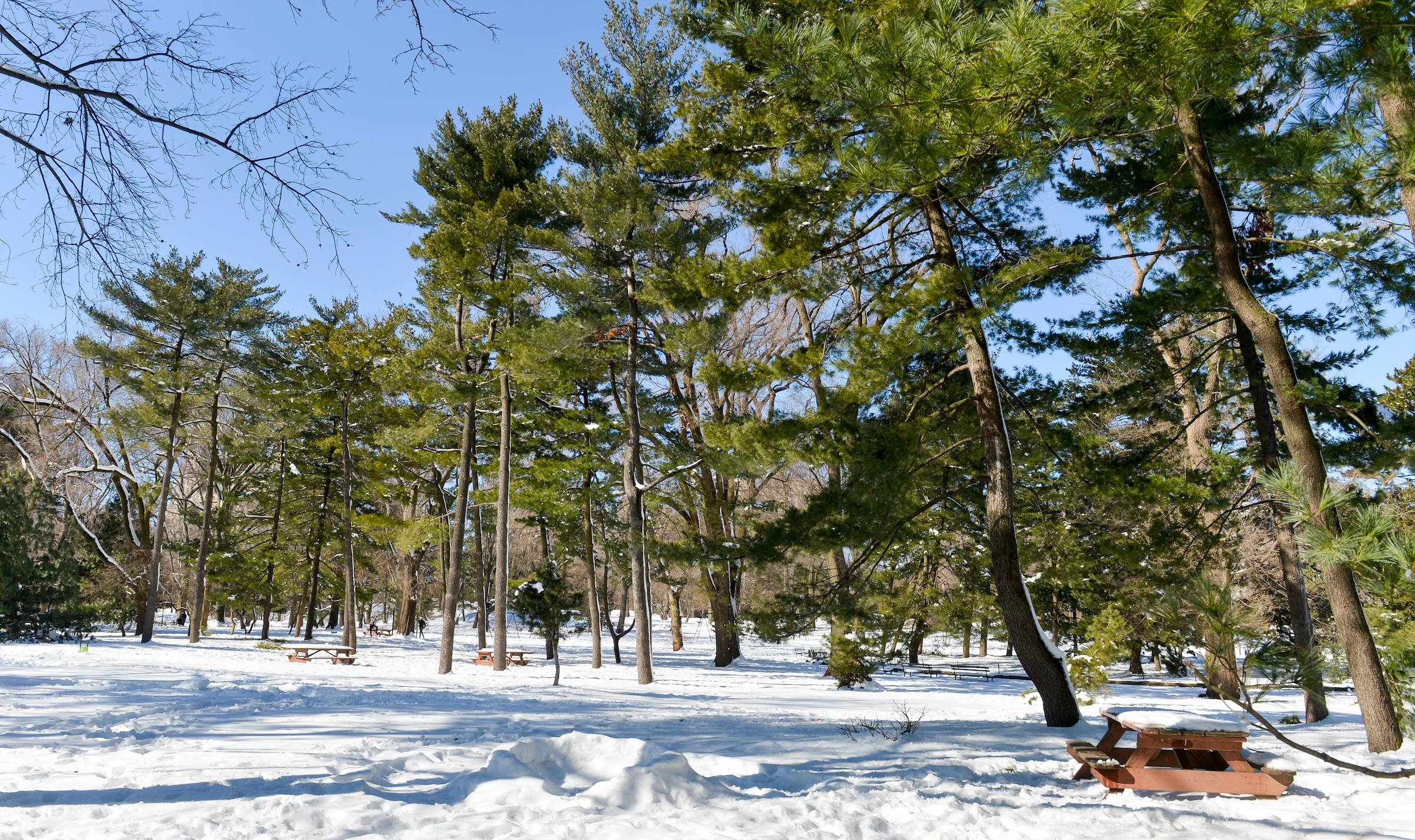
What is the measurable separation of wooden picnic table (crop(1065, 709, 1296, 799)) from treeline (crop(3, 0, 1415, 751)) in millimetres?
851

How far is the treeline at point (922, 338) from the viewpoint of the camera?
5.00 m

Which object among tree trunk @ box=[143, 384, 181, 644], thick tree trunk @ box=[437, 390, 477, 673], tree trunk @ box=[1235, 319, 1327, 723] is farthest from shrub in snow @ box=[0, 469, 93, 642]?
tree trunk @ box=[1235, 319, 1327, 723]

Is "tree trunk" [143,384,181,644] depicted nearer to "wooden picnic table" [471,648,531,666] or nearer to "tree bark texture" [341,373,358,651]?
"tree bark texture" [341,373,358,651]

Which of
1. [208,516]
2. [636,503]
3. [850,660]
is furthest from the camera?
[208,516]

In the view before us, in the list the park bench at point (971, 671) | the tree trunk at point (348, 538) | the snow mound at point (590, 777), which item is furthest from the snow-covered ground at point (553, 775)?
the tree trunk at point (348, 538)

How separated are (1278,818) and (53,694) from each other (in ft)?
36.4

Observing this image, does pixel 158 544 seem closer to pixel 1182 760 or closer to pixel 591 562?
pixel 591 562

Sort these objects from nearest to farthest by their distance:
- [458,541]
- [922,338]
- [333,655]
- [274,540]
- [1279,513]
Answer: [922,338], [1279,513], [458,541], [333,655], [274,540]

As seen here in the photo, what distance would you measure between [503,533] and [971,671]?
15.0 meters

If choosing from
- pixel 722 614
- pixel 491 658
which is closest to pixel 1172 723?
pixel 722 614

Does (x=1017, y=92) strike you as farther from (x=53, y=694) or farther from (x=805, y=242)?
(x=53, y=694)

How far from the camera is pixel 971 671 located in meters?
22.4

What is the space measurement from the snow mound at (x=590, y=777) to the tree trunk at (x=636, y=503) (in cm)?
899

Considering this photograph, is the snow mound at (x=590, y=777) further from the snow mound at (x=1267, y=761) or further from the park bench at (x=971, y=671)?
the park bench at (x=971, y=671)
